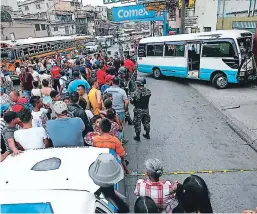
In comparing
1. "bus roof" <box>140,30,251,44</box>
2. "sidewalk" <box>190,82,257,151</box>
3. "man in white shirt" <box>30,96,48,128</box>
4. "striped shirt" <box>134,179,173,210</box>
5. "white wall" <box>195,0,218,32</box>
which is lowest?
"sidewalk" <box>190,82,257,151</box>

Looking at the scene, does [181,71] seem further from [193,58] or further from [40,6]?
[40,6]

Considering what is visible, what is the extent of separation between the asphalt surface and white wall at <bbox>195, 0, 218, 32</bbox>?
30.6 feet

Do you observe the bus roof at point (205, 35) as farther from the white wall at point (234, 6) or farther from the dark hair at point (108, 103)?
the dark hair at point (108, 103)

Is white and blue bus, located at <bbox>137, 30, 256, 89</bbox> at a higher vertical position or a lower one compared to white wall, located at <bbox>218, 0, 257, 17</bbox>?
lower

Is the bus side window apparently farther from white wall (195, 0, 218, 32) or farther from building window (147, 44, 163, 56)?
white wall (195, 0, 218, 32)

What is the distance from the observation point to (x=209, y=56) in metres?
10.8

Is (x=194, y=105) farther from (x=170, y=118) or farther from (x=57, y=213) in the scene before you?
(x=57, y=213)

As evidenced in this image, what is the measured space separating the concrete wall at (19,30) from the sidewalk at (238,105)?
76.5ft

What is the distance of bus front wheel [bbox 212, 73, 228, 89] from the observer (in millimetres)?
10562

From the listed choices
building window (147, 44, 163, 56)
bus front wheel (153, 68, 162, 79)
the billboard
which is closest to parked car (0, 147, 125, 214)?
building window (147, 44, 163, 56)

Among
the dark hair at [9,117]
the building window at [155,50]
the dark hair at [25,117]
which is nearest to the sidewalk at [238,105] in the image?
the building window at [155,50]

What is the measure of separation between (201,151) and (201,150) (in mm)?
51

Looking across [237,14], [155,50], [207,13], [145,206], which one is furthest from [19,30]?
[145,206]

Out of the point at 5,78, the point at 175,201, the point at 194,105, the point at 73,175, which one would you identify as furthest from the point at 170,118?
the point at 5,78
